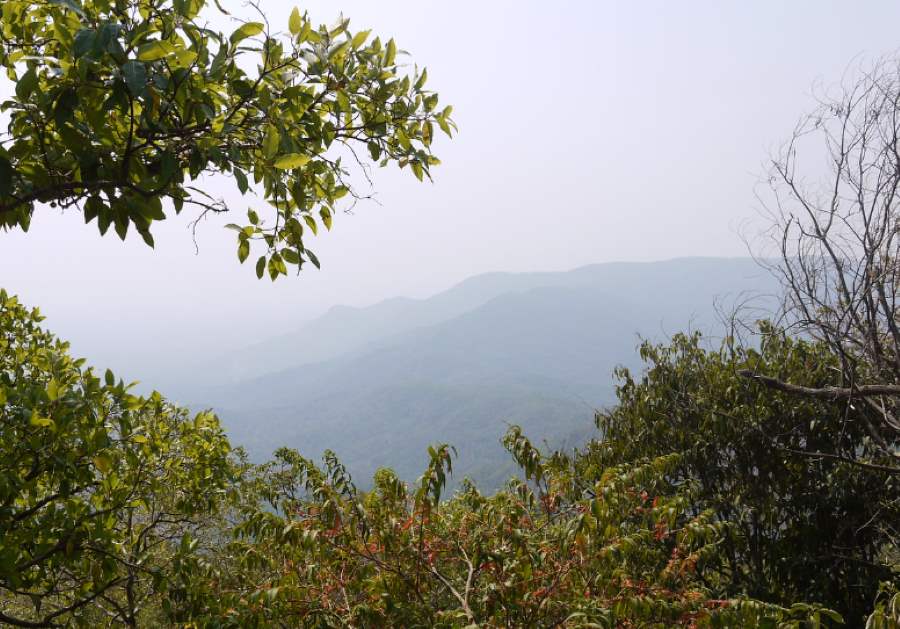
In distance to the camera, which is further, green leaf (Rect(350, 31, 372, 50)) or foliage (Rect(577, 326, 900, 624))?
foliage (Rect(577, 326, 900, 624))

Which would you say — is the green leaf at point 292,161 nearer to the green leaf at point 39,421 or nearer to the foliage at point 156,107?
the foliage at point 156,107

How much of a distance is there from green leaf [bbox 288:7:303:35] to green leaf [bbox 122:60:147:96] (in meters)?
0.83

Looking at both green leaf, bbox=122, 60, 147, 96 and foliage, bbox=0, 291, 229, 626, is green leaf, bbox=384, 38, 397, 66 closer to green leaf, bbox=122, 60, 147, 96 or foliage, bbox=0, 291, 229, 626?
green leaf, bbox=122, 60, 147, 96

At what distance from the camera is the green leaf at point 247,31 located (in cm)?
196

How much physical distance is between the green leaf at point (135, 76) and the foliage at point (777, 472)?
741 cm

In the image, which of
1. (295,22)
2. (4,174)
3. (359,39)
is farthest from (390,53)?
(4,174)

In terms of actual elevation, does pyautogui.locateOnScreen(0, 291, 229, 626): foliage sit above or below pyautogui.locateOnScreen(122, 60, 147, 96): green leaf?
below

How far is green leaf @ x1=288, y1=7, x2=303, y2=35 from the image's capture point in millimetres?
2311

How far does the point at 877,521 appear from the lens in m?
7.95

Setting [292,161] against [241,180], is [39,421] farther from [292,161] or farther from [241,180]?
[292,161]

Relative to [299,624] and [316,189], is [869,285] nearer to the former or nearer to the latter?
[316,189]

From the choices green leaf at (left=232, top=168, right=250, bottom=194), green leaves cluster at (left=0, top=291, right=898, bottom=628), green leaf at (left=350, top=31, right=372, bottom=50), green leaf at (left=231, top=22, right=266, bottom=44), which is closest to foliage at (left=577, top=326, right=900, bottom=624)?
green leaves cluster at (left=0, top=291, right=898, bottom=628)

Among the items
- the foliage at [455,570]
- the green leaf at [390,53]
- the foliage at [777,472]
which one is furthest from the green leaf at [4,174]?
the foliage at [777,472]

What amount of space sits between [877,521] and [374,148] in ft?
29.6
